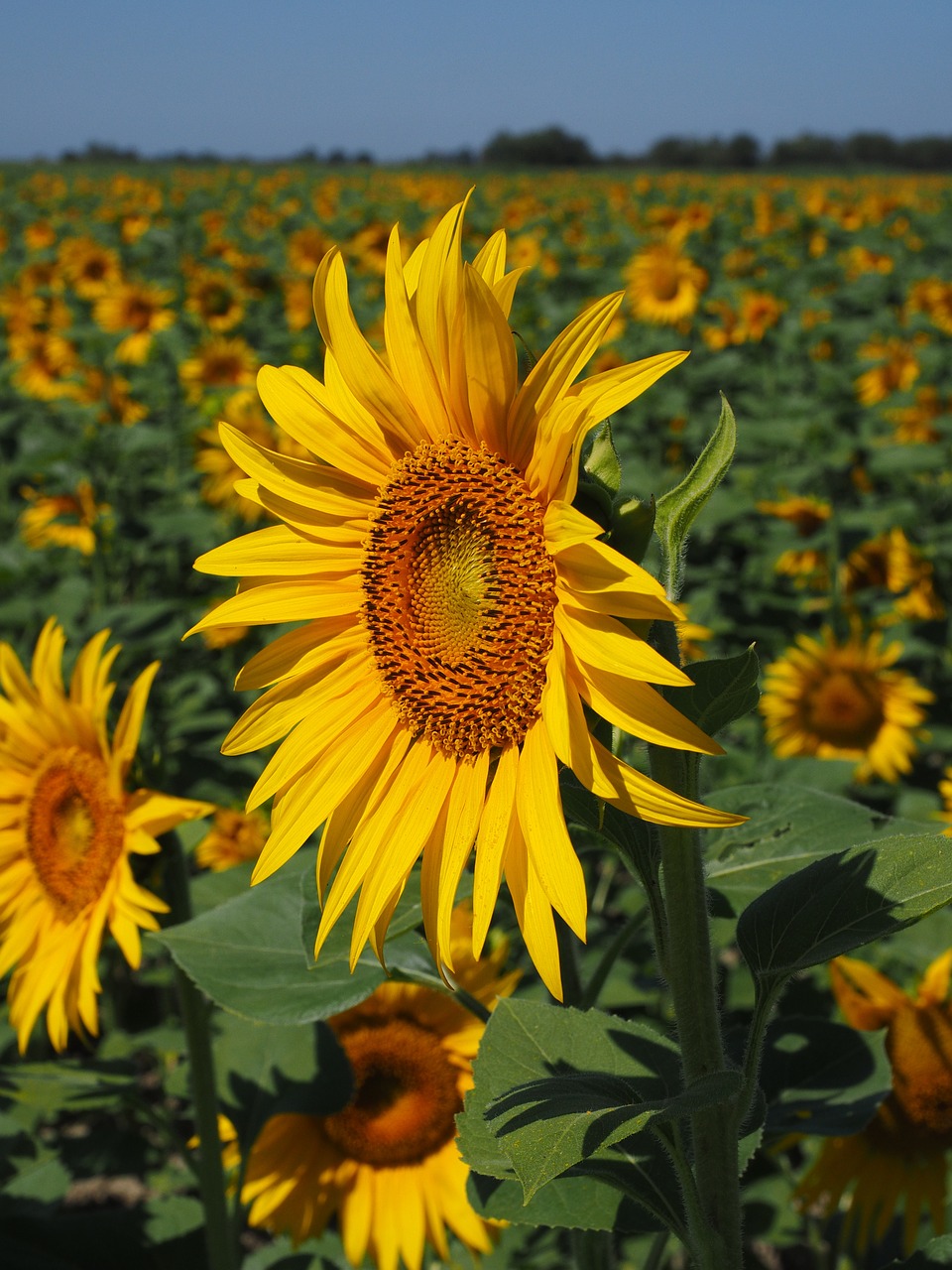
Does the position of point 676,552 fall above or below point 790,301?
below

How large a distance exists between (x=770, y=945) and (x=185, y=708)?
11.4 feet

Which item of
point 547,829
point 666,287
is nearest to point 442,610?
point 547,829

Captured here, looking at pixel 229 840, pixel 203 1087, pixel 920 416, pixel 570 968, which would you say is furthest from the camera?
pixel 920 416

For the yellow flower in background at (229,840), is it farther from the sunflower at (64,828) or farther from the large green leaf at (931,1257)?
the large green leaf at (931,1257)

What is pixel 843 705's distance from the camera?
13.2 ft

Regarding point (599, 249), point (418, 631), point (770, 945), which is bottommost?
point (770, 945)

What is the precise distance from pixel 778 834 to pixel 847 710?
2987 mm

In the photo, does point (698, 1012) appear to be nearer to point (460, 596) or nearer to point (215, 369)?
point (460, 596)

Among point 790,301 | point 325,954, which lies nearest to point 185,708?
point 325,954

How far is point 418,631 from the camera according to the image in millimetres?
1173

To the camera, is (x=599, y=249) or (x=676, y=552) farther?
(x=599, y=249)

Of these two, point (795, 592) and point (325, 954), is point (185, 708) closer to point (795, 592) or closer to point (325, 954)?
point (795, 592)

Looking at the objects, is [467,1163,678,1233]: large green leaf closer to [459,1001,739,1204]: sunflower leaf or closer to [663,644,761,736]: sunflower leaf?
[459,1001,739,1204]: sunflower leaf

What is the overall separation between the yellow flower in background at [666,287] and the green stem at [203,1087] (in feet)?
24.5
